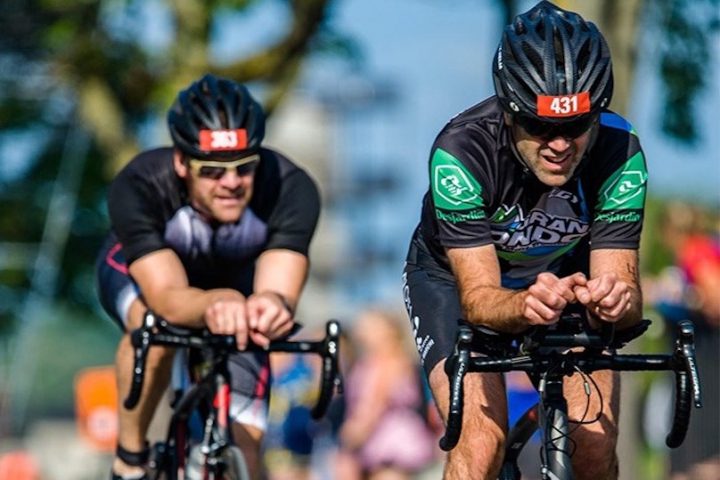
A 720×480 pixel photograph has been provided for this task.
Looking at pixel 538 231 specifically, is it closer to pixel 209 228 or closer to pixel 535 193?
pixel 535 193

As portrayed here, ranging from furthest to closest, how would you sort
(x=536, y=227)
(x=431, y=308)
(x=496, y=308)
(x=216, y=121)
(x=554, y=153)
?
(x=216, y=121), (x=431, y=308), (x=536, y=227), (x=554, y=153), (x=496, y=308)

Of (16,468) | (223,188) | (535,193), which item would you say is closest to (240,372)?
(223,188)

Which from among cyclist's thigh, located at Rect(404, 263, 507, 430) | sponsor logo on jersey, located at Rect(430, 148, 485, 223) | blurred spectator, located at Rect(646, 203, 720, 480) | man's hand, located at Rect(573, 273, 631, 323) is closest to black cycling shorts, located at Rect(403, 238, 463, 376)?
cyclist's thigh, located at Rect(404, 263, 507, 430)

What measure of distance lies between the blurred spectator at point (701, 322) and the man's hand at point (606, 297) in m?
5.87

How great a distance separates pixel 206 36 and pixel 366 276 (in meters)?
38.8

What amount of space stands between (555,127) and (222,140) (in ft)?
7.45

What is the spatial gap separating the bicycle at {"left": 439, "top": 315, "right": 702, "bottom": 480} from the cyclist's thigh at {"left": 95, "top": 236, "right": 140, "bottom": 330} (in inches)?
108

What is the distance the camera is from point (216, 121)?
27.7 feet

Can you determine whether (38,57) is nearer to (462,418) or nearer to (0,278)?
(0,278)

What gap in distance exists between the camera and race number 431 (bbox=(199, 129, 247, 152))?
27.3 ft

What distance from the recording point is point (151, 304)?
8.30 m

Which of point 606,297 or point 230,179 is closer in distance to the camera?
point 606,297

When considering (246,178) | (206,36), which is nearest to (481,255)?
(246,178)

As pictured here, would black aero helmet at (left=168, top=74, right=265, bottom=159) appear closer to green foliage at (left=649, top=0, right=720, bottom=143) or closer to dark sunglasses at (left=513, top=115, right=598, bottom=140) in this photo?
dark sunglasses at (left=513, top=115, right=598, bottom=140)
